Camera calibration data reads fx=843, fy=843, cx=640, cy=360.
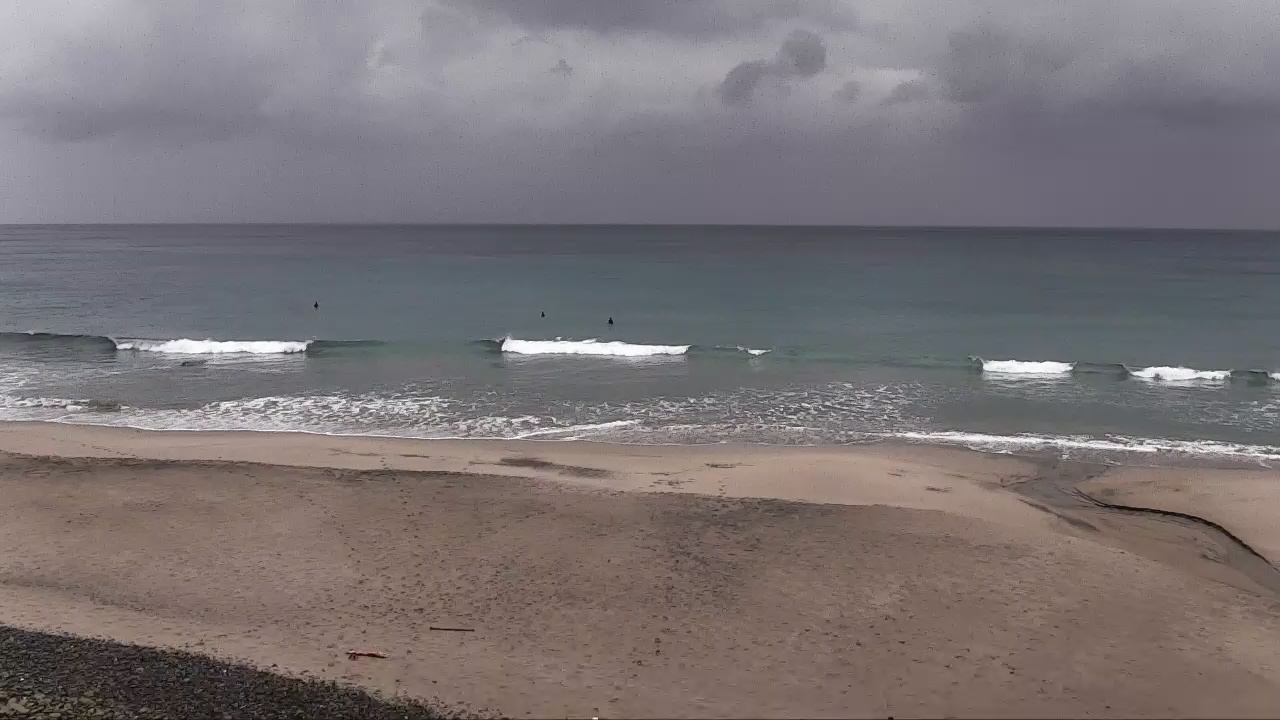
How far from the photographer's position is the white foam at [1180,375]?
32.2 m

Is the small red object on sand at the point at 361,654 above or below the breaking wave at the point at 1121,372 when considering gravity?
below

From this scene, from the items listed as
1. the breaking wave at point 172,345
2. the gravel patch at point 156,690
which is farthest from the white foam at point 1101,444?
the breaking wave at point 172,345

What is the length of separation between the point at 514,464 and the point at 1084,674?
12.8 meters

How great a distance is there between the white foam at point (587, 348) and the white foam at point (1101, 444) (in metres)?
16.7

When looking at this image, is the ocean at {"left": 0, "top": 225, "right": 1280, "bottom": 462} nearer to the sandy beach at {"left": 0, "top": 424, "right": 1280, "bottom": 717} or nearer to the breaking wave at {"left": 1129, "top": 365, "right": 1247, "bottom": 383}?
the breaking wave at {"left": 1129, "top": 365, "right": 1247, "bottom": 383}

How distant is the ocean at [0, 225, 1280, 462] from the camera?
24812 mm

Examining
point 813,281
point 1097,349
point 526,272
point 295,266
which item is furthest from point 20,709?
point 295,266

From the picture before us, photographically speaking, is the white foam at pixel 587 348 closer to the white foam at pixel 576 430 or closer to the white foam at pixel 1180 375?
the white foam at pixel 576 430

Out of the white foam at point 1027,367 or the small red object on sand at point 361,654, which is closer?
the small red object on sand at point 361,654

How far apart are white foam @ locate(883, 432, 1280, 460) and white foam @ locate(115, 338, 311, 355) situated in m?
28.4

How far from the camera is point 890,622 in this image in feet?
37.7

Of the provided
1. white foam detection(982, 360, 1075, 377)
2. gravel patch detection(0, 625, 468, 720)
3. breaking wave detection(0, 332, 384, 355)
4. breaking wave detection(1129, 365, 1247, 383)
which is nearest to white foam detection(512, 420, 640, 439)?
gravel patch detection(0, 625, 468, 720)

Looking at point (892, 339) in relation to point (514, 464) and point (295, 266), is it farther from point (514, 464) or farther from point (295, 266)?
point (295, 266)

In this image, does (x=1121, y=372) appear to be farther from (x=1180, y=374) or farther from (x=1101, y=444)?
(x=1101, y=444)
